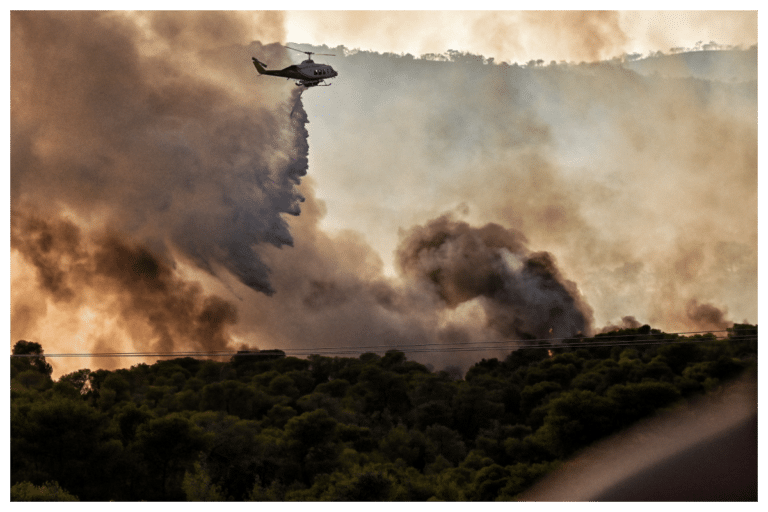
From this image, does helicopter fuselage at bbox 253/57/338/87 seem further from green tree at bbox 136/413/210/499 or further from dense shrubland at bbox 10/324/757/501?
green tree at bbox 136/413/210/499

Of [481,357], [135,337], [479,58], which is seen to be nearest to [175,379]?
[135,337]

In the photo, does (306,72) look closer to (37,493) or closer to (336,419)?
(336,419)

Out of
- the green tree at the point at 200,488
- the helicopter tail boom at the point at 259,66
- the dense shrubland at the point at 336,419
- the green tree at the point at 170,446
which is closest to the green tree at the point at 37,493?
the dense shrubland at the point at 336,419

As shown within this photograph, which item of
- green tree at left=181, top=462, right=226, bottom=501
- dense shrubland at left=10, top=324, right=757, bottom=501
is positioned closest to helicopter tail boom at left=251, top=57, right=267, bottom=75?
dense shrubland at left=10, top=324, right=757, bottom=501

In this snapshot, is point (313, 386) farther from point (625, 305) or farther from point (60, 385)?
point (625, 305)

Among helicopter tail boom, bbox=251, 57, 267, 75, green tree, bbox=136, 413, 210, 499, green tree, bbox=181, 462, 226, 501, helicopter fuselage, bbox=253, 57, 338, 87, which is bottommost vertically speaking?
green tree, bbox=181, 462, 226, 501

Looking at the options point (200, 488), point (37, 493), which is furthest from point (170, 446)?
point (37, 493)
